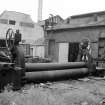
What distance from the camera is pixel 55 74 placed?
261 inches

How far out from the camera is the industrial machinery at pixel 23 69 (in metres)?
5.20

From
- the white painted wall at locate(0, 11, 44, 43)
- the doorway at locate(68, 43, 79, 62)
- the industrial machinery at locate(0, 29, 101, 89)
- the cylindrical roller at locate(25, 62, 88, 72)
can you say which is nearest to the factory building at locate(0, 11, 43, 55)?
the white painted wall at locate(0, 11, 44, 43)

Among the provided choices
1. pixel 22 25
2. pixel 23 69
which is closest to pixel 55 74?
pixel 23 69

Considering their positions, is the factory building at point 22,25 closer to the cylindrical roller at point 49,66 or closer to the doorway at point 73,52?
the doorway at point 73,52

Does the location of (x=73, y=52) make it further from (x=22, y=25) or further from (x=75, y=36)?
(x=22, y=25)

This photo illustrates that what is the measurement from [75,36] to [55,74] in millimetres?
8918

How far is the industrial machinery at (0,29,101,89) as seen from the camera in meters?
5.20

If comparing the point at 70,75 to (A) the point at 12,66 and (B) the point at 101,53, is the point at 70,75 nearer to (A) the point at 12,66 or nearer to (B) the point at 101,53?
(A) the point at 12,66

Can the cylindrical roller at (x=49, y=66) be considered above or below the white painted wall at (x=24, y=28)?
below

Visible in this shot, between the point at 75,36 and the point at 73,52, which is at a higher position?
the point at 75,36

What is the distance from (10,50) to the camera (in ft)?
19.0

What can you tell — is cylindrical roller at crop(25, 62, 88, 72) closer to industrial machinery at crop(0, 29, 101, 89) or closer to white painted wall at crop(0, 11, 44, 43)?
industrial machinery at crop(0, 29, 101, 89)

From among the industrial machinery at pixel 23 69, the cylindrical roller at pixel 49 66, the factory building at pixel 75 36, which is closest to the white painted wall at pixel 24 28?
the factory building at pixel 75 36

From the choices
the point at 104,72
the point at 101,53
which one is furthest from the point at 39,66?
the point at 101,53
